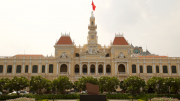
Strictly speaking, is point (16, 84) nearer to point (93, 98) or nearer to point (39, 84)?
point (39, 84)

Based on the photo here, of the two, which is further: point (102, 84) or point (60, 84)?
point (102, 84)

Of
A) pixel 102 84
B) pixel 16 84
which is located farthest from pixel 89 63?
pixel 16 84

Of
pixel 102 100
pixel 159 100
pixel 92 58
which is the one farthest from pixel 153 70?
pixel 102 100

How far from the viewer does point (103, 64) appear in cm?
5472

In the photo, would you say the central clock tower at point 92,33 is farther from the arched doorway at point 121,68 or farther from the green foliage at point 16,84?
the green foliage at point 16,84

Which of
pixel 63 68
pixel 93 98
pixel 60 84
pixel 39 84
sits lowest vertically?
pixel 93 98

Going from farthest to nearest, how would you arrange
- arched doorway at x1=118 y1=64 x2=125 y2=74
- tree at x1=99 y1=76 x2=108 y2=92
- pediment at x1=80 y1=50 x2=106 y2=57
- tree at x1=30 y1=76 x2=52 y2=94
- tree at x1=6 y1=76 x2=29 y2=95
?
arched doorway at x1=118 y1=64 x2=125 y2=74 → pediment at x1=80 y1=50 x2=106 y2=57 → tree at x1=99 y1=76 x2=108 y2=92 → tree at x1=30 y1=76 x2=52 y2=94 → tree at x1=6 y1=76 x2=29 y2=95

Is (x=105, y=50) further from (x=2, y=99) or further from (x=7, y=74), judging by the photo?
(x=2, y=99)

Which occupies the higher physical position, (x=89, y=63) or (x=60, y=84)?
(x=89, y=63)

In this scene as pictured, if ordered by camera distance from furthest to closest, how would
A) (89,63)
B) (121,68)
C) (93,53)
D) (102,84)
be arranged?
(121,68)
(93,53)
(89,63)
(102,84)

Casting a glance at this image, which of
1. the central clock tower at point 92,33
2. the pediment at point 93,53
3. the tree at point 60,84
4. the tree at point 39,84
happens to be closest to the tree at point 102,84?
the tree at point 60,84

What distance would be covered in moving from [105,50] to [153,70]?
15.8 m

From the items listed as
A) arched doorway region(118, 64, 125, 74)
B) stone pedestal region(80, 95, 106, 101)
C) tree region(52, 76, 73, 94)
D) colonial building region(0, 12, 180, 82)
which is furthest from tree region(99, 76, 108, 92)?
arched doorway region(118, 64, 125, 74)

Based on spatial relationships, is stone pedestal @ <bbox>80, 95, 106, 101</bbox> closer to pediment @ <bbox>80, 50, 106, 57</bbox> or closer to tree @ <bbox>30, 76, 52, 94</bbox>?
tree @ <bbox>30, 76, 52, 94</bbox>
